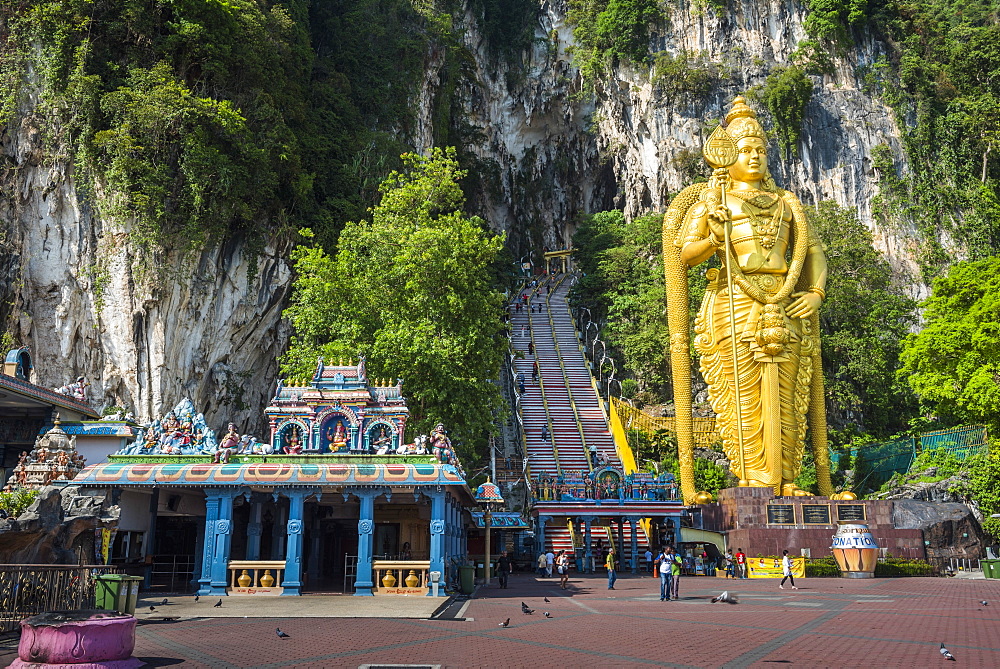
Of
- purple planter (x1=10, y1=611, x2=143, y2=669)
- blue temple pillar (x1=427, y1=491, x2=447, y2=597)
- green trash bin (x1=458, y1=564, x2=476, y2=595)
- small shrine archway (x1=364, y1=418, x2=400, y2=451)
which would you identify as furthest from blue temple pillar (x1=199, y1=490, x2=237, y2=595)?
purple planter (x1=10, y1=611, x2=143, y2=669)

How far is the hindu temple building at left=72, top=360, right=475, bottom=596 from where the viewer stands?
45.1ft

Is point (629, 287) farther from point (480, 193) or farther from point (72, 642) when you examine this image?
point (72, 642)

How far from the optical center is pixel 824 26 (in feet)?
121

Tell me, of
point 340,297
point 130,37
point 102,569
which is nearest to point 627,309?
point 340,297

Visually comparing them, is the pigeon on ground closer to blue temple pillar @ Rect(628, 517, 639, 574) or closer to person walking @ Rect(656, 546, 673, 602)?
person walking @ Rect(656, 546, 673, 602)

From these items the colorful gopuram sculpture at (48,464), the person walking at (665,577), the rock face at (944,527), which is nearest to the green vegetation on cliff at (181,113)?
the colorful gopuram sculpture at (48,464)

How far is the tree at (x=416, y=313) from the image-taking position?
850 inches

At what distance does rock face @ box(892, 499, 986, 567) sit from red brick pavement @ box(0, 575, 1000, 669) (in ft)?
18.5

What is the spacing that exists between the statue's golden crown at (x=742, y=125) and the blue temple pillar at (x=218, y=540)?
54.0ft

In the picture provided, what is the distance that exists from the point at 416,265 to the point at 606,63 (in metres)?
26.3

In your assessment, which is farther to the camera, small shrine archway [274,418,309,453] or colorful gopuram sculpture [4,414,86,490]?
small shrine archway [274,418,309,453]

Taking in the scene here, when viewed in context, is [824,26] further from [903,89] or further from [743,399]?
[743,399]

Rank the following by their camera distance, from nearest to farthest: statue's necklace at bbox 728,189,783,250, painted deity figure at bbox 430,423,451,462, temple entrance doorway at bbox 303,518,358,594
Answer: painted deity figure at bbox 430,423,451,462 < temple entrance doorway at bbox 303,518,358,594 < statue's necklace at bbox 728,189,783,250

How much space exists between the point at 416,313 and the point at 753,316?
9.49 m
